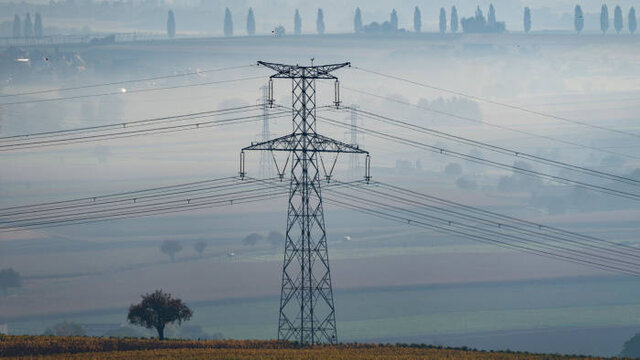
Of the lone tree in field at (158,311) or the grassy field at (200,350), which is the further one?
the lone tree in field at (158,311)

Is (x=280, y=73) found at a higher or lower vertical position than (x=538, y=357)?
higher

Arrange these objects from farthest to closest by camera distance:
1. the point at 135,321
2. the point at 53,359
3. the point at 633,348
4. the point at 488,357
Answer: the point at 633,348, the point at 135,321, the point at 488,357, the point at 53,359

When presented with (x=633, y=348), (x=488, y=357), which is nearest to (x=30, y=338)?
(x=488, y=357)

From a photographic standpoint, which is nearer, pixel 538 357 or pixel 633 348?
pixel 538 357

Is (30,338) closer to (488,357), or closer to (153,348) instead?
(153,348)

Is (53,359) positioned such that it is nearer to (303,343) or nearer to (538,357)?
(303,343)

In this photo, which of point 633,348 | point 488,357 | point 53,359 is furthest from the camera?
point 633,348

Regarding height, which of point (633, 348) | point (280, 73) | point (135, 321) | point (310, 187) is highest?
point (280, 73)

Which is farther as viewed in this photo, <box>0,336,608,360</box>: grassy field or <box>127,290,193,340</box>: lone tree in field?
<box>127,290,193,340</box>: lone tree in field
